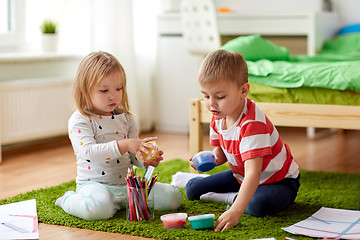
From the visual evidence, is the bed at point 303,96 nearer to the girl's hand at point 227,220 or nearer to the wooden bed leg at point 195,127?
the wooden bed leg at point 195,127

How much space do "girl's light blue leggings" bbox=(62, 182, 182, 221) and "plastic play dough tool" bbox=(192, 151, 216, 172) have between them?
0.11 meters

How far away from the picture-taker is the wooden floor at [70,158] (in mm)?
2445

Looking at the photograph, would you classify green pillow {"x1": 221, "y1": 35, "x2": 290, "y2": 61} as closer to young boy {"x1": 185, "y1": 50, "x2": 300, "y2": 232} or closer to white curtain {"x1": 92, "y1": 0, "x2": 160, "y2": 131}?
young boy {"x1": 185, "y1": 50, "x2": 300, "y2": 232}

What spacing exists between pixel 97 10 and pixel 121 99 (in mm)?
1671

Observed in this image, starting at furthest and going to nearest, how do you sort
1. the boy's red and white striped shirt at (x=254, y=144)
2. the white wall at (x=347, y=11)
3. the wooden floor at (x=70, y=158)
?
the white wall at (x=347, y=11) → the wooden floor at (x=70, y=158) → the boy's red and white striped shirt at (x=254, y=144)

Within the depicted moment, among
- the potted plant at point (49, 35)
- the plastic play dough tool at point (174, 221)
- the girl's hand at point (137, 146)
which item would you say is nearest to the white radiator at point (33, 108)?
the potted plant at point (49, 35)

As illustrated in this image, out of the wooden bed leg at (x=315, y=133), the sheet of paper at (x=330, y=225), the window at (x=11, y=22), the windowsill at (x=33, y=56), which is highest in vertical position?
the window at (x=11, y=22)

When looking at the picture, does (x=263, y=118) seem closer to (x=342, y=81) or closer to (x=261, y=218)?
(x=261, y=218)

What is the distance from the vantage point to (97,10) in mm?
3490

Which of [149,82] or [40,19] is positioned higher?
[40,19]

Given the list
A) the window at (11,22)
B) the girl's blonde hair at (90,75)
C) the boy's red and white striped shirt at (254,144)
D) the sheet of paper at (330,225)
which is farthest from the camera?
the window at (11,22)

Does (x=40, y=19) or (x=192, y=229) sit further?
(x=40, y=19)

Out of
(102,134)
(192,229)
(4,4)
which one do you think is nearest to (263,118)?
(192,229)

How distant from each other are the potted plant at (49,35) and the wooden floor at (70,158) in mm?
566
